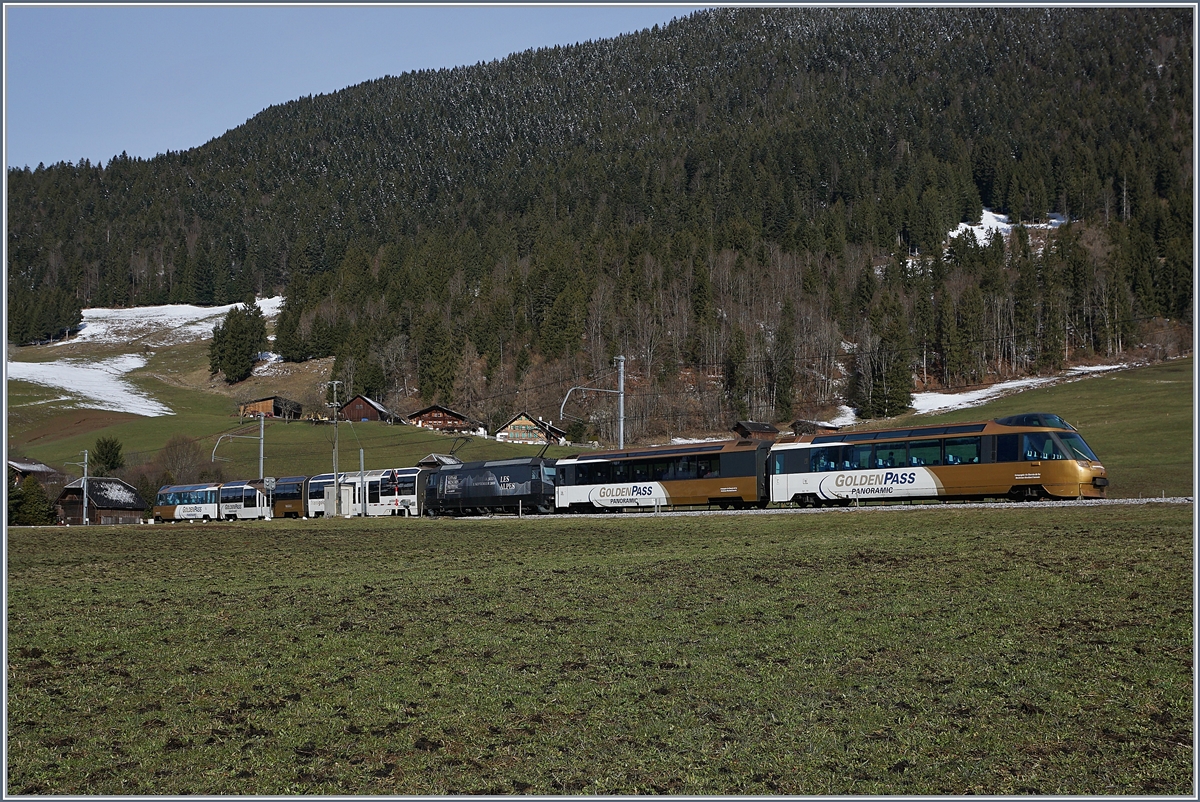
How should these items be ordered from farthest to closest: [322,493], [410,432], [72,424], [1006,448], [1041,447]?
1. [72,424]
2. [410,432]
3. [322,493]
4. [1006,448]
5. [1041,447]

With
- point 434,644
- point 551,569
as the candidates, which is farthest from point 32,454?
point 434,644

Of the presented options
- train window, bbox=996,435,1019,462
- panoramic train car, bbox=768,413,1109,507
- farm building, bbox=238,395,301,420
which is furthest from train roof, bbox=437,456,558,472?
farm building, bbox=238,395,301,420

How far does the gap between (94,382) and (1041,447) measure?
176067mm

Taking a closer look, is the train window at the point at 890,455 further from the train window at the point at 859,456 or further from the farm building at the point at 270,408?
the farm building at the point at 270,408

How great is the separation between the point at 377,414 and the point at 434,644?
448ft

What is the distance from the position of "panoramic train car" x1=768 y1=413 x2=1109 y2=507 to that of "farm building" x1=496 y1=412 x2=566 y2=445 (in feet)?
268

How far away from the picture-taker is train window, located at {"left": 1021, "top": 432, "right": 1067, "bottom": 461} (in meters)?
41.9

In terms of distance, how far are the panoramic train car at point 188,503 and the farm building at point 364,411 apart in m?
57.4

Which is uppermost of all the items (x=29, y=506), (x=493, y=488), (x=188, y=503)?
(x=493, y=488)

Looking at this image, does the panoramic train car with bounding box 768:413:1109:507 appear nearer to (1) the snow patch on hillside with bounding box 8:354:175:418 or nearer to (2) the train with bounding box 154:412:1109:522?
(2) the train with bounding box 154:412:1109:522

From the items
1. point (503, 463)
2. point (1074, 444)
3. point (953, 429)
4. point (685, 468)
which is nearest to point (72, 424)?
point (503, 463)

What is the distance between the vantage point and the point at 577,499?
59344 millimetres

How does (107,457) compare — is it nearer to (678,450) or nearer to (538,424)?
(538,424)

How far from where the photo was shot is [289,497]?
79188 millimetres
